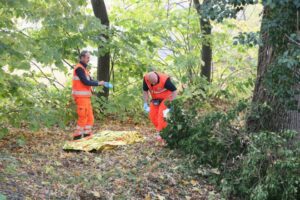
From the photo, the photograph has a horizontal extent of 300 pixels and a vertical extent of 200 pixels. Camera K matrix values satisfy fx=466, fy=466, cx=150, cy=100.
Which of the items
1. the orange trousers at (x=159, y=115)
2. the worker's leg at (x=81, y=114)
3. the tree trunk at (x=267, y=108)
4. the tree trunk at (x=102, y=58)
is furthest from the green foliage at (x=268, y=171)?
the tree trunk at (x=102, y=58)

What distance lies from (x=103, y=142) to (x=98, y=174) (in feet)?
6.43

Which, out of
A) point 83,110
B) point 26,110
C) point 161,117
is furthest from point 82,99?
point 161,117

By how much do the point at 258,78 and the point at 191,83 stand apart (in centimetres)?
721

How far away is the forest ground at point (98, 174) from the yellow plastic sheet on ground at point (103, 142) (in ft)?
0.45

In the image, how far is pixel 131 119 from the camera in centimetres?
1284

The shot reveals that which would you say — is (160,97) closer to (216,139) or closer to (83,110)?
(83,110)

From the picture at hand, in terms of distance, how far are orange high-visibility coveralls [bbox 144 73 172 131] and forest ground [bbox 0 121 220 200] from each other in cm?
48

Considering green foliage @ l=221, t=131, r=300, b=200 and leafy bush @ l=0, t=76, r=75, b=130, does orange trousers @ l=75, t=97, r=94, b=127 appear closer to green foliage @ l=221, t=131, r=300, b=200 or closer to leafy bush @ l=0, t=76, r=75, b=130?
leafy bush @ l=0, t=76, r=75, b=130

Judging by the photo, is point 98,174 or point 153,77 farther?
point 153,77

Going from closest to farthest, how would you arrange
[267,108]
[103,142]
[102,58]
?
[267,108] < [103,142] < [102,58]

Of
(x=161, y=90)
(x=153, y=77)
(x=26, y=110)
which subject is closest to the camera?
(x=26, y=110)

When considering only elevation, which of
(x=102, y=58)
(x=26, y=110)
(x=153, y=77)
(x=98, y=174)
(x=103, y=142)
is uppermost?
(x=102, y=58)

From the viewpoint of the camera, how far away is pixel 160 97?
9.34 metres

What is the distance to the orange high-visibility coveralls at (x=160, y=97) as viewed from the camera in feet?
30.2
